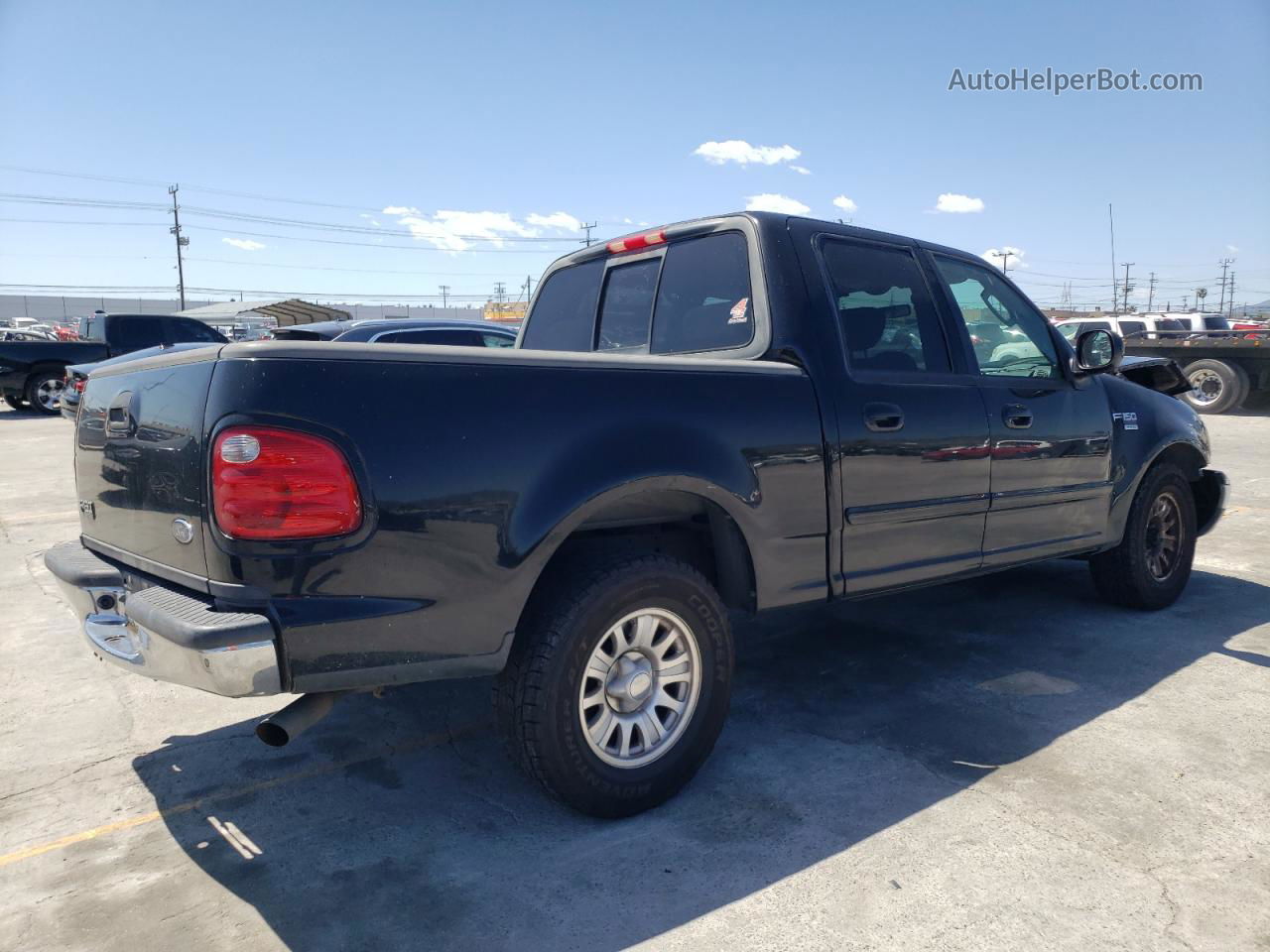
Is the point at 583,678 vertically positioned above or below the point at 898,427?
below

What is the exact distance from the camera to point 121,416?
2613 millimetres

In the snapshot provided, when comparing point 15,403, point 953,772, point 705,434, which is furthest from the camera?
point 15,403

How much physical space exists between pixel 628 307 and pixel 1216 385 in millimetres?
15483

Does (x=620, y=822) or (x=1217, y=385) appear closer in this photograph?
(x=620, y=822)

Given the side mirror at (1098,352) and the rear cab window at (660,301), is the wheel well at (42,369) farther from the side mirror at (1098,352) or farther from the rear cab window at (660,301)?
the side mirror at (1098,352)

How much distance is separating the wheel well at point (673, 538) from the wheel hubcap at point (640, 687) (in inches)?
9.9

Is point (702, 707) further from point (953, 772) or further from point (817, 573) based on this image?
point (953, 772)

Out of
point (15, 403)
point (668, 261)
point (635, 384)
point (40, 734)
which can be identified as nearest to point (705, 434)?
point (635, 384)

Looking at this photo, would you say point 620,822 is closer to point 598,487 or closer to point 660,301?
point 598,487

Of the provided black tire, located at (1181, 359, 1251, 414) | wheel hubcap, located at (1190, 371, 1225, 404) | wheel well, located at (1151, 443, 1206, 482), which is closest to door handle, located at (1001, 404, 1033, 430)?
wheel well, located at (1151, 443, 1206, 482)

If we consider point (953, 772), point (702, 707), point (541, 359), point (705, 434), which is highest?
point (541, 359)

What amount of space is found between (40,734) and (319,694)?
1.79 meters

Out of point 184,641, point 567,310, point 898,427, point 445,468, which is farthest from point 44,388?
point 898,427

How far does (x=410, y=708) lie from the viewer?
364 cm
